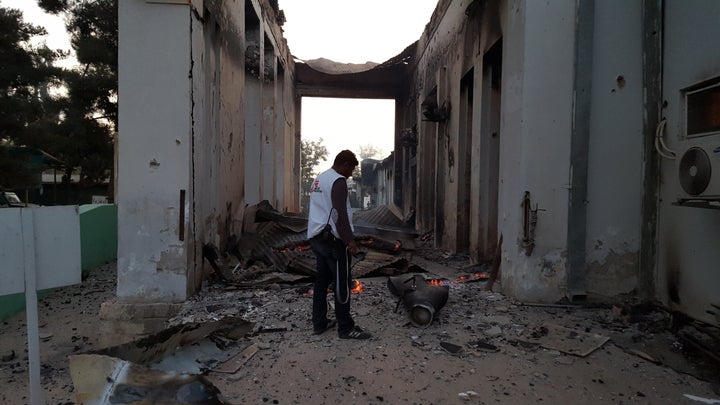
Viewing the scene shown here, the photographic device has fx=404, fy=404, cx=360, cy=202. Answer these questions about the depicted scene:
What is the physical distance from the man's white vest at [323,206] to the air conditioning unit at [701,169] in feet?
9.90

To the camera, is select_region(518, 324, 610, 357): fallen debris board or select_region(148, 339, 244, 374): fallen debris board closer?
select_region(148, 339, 244, 374): fallen debris board

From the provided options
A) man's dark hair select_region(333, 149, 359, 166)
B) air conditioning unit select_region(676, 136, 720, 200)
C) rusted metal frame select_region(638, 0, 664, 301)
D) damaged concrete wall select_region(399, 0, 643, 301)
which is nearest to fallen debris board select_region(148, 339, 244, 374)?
man's dark hair select_region(333, 149, 359, 166)

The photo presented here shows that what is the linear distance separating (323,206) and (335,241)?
35 centimetres

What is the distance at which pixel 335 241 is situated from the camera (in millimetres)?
3746

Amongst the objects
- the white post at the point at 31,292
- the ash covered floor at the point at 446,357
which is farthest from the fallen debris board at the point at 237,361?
the white post at the point at 31,292

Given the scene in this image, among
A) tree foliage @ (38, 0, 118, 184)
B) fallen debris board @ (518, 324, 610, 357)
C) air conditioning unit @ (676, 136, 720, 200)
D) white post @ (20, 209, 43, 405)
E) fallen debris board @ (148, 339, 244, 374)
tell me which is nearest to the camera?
white post @ (20, 209, 43, 405)

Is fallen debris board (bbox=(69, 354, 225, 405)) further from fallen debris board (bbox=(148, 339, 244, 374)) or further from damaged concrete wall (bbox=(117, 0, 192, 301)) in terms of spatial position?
damaged concrete wall (bbox=(117, 0, 192, 301))

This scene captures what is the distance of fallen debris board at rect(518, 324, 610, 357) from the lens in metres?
3.43

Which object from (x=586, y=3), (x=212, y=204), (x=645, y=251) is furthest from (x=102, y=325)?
(x=586, y=3)

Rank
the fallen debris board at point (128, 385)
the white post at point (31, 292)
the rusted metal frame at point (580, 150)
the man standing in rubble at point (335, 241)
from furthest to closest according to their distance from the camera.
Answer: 1. the rusted metal frame at point (580, 150)
2. the man standing in rubble at point (335, 241)
3. the fallen debris board at point (128, 385)
4. the white post at point (31, 292)

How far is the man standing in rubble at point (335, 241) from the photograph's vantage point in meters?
3.70

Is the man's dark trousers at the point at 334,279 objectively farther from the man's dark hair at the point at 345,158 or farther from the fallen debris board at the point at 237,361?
the man's dark hair at the point at 345,158

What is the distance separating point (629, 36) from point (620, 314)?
2974 millimetres

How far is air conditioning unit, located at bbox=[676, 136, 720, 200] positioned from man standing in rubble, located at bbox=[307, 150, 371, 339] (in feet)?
9.79
